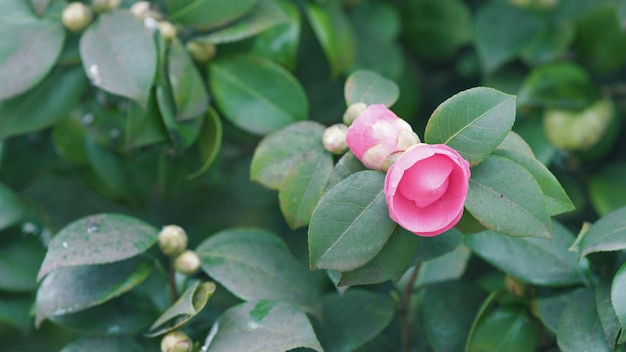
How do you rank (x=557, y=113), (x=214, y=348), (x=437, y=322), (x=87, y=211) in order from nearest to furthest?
(x=214, y=348) → (x=437, y=322) → (x=557, y=113) → (x=87, y=211)

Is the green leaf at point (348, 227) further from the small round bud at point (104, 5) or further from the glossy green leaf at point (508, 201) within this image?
the small round bud at point (104, 5)

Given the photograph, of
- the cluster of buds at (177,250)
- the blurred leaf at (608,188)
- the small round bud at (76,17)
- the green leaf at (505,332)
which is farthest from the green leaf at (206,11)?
the blurred leaf at (608,188)

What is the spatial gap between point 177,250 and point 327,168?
247mm

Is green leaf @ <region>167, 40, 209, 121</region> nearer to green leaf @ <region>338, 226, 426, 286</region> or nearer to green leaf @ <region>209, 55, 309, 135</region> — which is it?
green leaf @ <region>209, 55, 309, 135</region>

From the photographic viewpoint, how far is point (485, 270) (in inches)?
66.7

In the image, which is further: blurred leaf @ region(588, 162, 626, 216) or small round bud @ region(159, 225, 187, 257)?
blurred leaf @ region(588, 162, 626, 216)

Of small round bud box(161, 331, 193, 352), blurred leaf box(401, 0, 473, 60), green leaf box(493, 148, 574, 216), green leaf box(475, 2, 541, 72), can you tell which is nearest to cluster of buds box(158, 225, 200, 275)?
small round bud box(161, 331, 193, 352)

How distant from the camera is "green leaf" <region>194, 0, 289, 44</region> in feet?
4.22

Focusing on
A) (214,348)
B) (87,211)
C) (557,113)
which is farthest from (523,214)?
(87,211)

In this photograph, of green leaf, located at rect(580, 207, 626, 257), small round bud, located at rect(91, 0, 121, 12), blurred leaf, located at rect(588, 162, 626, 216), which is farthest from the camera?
blurred leaf, located at rect(588, 162, 626, 216)

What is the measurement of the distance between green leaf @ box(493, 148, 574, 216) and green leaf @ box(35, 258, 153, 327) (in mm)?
518

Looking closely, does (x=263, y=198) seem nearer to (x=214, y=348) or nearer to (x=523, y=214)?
(x=214, y=348)

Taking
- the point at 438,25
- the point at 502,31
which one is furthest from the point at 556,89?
the point at 438,25

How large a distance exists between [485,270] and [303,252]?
385 millimetres
